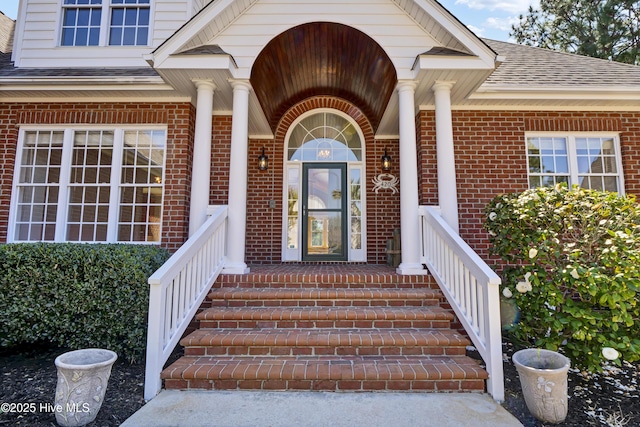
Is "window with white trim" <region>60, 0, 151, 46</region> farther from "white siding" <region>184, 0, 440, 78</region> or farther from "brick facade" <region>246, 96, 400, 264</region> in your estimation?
"brick facade" <region>246, 96, 400, 264</region>

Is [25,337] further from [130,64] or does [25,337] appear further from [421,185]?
[421,185]

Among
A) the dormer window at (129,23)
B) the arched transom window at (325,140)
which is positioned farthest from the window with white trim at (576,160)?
the dormer window at (129,23)

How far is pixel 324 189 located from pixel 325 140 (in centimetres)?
102

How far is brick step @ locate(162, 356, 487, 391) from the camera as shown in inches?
112

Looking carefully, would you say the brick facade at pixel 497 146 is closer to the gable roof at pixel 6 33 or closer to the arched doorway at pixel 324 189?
the arched doorway at pixel 324 189

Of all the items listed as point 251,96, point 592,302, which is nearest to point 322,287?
point 592,302

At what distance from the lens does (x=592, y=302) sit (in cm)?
308

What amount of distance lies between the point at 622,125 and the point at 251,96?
573cm

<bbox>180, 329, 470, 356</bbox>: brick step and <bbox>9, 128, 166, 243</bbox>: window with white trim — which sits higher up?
<bbox>9, 128, 166, 243</bbox>: window with white trim

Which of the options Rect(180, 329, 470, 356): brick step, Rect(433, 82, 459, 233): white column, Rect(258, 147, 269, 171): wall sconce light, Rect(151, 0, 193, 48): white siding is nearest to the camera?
Rect(180, 329, 470, 356): brick step

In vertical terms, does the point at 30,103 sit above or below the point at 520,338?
above

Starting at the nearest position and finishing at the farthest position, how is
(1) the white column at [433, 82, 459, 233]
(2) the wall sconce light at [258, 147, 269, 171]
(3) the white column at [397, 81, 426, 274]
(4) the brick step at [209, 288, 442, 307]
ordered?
1. (4) the brick step at [209, 288, 442, 307]
2. (3) the white column at [397, 81, 426, 274]
3. (1) the white column at [433, 82, 459, 233]
4. (2) the wall sconce light at [258, 147, 269, 171]

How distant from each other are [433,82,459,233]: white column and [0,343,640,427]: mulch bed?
1792 mm

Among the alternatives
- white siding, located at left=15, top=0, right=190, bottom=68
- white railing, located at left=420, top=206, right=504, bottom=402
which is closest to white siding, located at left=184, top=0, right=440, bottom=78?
white siding, located at left=15, top=0, right=190, bottom=68
